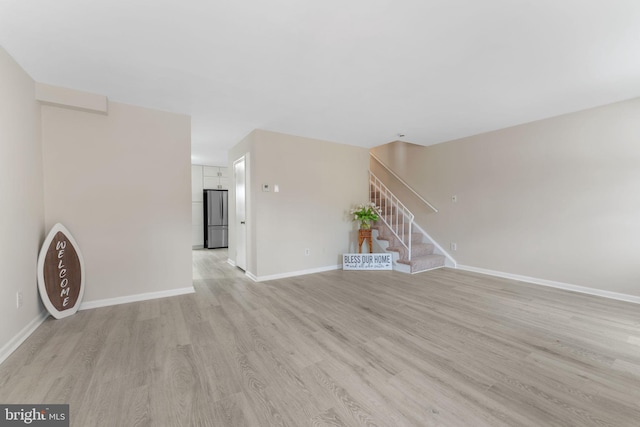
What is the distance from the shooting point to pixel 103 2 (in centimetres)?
162

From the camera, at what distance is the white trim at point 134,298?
2945mm

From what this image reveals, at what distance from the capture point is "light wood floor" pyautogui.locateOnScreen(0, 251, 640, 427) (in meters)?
1.44

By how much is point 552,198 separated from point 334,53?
3.84m

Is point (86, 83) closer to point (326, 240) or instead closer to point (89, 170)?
point (89, 170)

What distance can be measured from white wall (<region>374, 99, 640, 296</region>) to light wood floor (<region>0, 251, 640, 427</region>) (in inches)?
25.1

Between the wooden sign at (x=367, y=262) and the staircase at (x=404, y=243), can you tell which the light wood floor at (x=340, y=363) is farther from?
the wooden sign at (x=367, y=262)

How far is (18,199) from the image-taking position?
224 centimetres

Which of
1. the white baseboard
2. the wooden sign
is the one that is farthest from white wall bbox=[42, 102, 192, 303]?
the wooden sign

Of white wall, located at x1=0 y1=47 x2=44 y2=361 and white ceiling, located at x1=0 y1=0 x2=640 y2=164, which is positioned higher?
white ceiling, located at x1=0 y1=0 x2=640 y2=164

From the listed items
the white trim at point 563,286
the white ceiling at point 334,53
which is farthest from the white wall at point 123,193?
the white trim at point 563,286

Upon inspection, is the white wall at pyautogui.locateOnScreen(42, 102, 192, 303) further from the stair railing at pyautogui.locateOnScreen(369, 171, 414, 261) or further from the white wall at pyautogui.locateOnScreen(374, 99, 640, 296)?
the white wall at pyautogui.locateOnScreen(374, 99, 640, 296)

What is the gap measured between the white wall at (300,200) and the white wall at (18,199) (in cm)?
241

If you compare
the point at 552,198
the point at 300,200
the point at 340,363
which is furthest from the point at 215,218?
the point at 552,198

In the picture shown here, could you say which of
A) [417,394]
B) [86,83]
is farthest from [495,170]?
[86,83]
